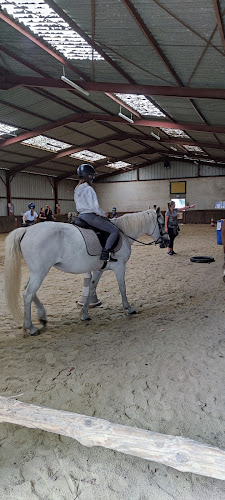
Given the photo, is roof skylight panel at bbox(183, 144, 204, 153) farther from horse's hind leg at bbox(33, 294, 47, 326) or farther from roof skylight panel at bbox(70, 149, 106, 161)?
horse's hind leg at bbox(33, 294, 47, 326)

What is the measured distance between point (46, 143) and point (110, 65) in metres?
11.8

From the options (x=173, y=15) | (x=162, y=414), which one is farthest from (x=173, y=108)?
(x=162, y=414)

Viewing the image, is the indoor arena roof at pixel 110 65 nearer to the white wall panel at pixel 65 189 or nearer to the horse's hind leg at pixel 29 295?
the horse's hind leg at pixel 29 295

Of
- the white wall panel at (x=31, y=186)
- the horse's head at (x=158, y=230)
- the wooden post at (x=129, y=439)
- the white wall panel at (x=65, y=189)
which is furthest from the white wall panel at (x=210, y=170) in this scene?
the wooden post at (x=129, y=439)

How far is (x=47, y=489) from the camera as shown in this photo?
186 cm

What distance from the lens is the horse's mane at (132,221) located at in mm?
5211

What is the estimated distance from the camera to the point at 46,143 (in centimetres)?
1969

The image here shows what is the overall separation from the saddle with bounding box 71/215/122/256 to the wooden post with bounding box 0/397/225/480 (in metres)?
2.71

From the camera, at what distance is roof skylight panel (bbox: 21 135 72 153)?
18547 mm

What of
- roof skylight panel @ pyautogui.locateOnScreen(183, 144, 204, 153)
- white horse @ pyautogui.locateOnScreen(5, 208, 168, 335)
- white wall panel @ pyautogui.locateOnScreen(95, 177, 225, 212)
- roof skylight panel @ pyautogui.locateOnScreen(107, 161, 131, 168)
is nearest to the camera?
white horse @ pyautogui.locateOnScreen(5, 208, 168, 335)

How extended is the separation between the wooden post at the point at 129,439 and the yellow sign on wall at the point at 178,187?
29.4m

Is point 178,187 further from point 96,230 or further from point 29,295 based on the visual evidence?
point 29,295

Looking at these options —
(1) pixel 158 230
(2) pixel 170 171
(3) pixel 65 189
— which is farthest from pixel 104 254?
(2) pixel 170 171

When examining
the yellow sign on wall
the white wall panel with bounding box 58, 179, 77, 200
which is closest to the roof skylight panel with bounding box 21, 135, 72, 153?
the white wall panel with bounding box 58, 179, 77, 200
